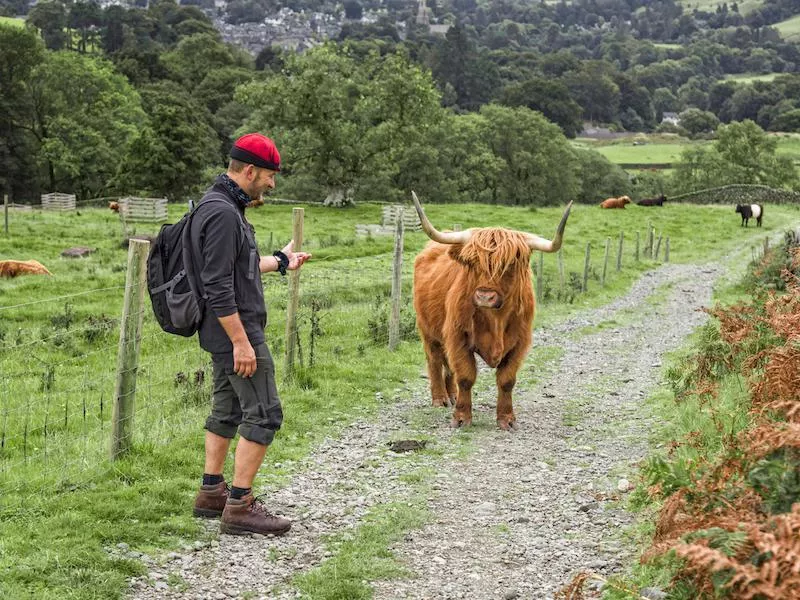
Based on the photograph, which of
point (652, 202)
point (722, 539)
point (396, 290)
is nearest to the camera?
point (722, 539)

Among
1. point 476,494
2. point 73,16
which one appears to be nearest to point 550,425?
point 476,494

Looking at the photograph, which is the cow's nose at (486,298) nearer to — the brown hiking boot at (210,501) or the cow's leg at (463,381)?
the cow's leg at (463,381)

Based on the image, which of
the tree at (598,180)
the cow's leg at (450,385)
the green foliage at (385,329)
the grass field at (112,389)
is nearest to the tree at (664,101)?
the tree at (598,180)

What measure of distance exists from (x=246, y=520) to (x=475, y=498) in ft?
6.06

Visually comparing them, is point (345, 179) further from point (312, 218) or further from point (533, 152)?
point (533, 152)

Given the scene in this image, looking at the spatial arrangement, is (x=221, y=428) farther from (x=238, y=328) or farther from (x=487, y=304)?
(x=487, y=304)

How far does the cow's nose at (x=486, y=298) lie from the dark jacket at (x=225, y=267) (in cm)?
278

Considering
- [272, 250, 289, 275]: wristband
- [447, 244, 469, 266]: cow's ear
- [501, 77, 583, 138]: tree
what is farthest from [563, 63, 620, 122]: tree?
[272, 250, 289, 275]: wristband

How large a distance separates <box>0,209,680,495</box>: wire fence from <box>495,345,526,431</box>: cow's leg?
2.45 metres

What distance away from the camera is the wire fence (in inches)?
292

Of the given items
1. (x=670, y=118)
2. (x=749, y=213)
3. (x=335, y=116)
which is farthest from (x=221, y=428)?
(x=670, y=118)

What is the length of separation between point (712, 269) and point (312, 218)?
17.3 m

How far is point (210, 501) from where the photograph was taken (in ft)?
20.8

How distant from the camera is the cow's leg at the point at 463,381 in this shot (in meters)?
9.06
